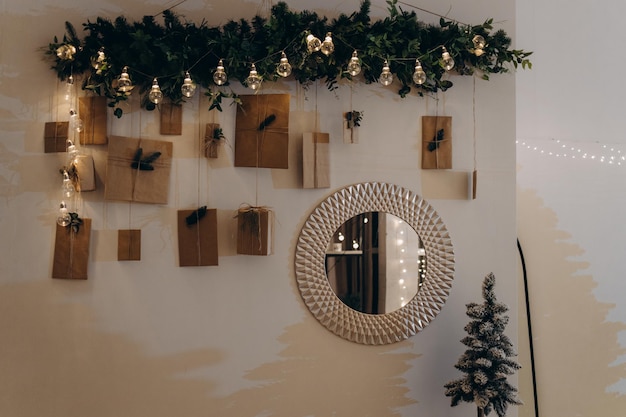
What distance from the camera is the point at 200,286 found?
255 cm

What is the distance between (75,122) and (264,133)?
0.88m

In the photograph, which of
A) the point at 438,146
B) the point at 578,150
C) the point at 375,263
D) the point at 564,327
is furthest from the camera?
the point at 578,150

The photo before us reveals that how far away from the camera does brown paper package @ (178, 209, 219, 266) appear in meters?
2.51

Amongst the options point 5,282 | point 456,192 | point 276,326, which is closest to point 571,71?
point 456,192

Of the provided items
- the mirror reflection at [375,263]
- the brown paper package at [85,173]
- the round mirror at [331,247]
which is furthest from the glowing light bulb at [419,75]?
the brown paper package at [85,173]

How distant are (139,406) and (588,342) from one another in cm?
259

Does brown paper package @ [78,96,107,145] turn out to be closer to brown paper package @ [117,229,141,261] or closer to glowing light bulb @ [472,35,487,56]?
brown paper package @ [117,229,141,261]

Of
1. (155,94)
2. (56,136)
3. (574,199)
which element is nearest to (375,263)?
(155,94)

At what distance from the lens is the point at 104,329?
2475mm

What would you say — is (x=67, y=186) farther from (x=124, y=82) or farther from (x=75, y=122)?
(x=124, y=82)

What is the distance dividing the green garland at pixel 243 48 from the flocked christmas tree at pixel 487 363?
1.14m

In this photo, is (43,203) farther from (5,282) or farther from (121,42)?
(121,42)

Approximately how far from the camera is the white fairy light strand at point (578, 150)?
3311 millimetres

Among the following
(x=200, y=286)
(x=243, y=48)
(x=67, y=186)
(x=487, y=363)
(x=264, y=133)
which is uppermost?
(x=243, y=48)
